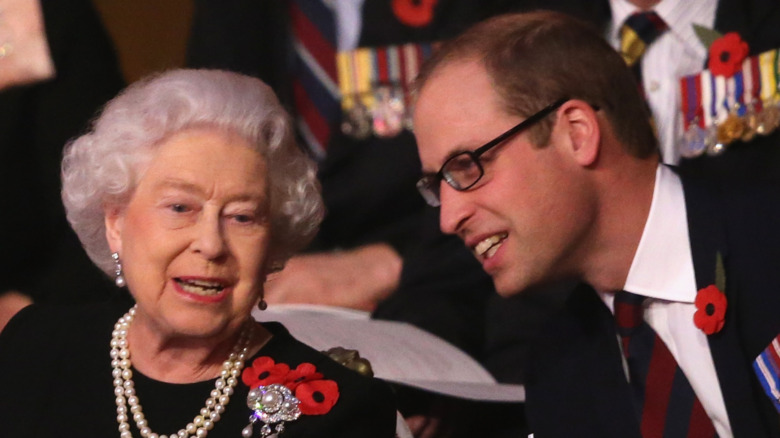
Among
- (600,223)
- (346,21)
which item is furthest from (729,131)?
(346,21)

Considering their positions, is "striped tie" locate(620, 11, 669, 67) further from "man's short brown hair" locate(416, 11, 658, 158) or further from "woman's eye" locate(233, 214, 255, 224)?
"woman's eye" locate(233, 214, 255, 224)

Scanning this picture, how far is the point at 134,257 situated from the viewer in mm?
1422

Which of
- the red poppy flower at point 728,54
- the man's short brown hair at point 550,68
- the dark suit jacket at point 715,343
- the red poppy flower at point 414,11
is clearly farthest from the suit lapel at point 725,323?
the red poppy flower at point 414,11

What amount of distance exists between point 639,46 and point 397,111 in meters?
0.55

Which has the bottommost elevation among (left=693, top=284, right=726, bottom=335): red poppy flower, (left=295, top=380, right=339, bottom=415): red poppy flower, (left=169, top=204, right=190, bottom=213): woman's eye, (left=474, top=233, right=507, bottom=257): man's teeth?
(left=295, top=380, right=339, bottom=415): red poppy flower

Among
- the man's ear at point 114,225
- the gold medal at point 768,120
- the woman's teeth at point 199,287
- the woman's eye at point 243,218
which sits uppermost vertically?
the woman's eye at point 243,218

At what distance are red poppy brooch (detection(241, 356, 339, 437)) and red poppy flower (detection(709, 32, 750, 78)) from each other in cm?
105

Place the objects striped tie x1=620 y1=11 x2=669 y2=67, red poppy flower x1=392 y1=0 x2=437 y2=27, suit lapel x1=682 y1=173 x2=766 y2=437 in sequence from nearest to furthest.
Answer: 1. suit lapel x1=682 y1=173 x2=766 y2=437
2. striped tie x1=620 y1=11 x2=669 y2=67
3. red poppy flower x1=392 y1=0 x2=437 y2=27

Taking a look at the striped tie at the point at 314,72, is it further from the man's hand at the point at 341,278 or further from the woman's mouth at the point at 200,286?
the woman's mouth at the point at 200,286

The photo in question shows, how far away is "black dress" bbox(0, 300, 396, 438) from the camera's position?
1.45 m

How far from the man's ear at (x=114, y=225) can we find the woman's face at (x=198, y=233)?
47 millimetres

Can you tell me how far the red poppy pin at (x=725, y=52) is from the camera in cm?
212

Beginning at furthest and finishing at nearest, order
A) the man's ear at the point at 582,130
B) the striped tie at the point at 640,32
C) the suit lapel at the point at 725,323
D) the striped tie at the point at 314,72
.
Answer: the striped tie at the point at 314,72, the striped tie at the point at 640,32, the man's ear at the point at 582,130, the suit lapel at the point at 725,323

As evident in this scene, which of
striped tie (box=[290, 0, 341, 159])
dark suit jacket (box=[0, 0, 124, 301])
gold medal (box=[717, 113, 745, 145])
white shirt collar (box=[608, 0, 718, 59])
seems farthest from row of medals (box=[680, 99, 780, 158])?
dark suit jacket (box=[0, 0, 124, 301])
